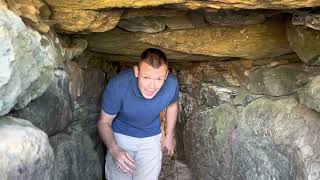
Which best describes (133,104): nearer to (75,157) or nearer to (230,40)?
(75,157)

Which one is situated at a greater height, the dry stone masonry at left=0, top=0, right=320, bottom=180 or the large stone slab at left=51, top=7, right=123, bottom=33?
the large stone slab at left=51, top=7, right=123, bottom=33

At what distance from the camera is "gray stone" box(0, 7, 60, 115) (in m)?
1.35

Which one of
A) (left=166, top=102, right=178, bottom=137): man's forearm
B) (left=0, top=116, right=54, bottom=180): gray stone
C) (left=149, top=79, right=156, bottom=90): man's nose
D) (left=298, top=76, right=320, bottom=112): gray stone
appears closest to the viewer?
(left=0, top=116, right=54, bottom=180): gray stone

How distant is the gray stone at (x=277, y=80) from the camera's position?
2.27 metres

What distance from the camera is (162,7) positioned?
2.01 metres

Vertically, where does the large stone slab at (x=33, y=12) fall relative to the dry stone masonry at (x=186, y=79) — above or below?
above

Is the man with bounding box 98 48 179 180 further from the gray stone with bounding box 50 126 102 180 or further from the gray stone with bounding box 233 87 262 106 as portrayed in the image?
the gray stone with bounding box 233 87 262 106

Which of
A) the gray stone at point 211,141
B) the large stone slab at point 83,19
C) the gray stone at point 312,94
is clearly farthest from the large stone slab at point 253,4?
the gray stone at point 211,141

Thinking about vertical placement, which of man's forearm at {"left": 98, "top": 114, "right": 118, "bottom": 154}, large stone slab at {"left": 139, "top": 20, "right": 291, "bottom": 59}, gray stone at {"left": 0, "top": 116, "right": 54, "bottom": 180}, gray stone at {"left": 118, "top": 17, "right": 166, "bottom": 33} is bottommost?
man's forearm at {"left": 98, "top": 114, "right": 118, "bottom": 154}

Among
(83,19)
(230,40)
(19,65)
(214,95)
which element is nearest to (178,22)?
(230,40)

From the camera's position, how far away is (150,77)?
2.21 m

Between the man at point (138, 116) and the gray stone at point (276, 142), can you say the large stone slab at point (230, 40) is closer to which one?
the man at point (138, 116)

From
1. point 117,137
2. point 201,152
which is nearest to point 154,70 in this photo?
point 117,137

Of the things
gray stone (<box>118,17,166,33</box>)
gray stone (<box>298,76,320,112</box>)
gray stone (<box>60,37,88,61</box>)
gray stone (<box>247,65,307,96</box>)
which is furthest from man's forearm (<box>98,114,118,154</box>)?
gray stone (<box>298,76,320,112</box>)
